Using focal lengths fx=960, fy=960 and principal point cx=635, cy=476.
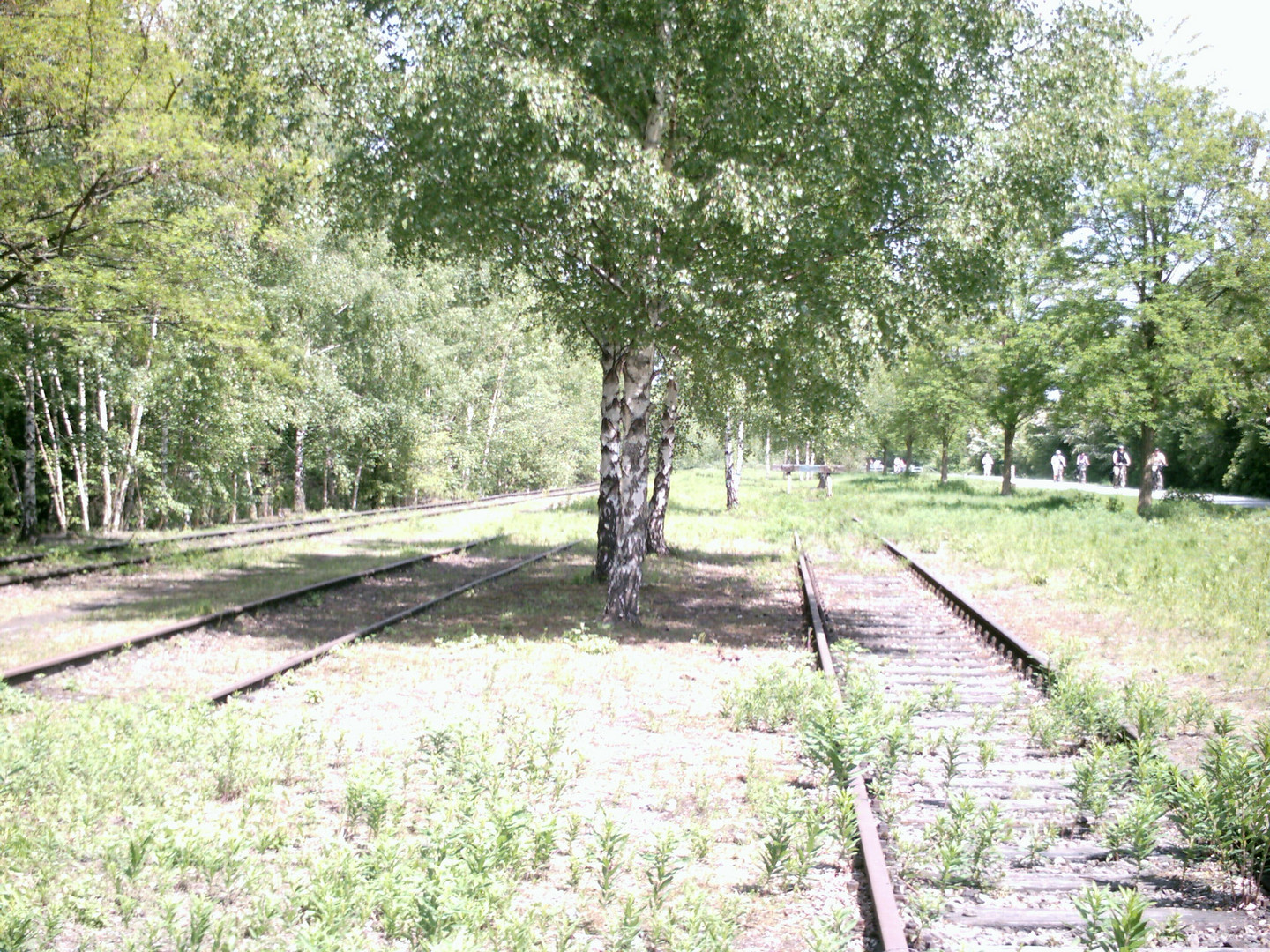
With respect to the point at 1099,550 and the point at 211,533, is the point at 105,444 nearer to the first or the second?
the point at 211,533

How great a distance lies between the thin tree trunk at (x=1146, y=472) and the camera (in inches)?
1048

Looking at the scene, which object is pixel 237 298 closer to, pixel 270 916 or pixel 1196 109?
pixel 270 916

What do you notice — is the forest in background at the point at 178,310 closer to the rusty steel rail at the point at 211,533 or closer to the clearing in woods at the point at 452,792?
the rusty steel rail at the point at 211,533

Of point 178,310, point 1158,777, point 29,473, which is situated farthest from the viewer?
point 29,473

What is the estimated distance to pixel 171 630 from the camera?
9938mm

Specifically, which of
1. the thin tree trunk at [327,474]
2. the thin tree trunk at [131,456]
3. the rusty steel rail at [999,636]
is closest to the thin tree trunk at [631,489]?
the rusty steel rail at [999,636]

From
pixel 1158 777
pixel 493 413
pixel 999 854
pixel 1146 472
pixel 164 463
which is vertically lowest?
pixel 999 854

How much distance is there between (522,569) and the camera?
17531mm

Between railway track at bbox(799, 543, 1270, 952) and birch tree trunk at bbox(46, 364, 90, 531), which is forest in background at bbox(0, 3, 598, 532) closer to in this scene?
birch tree trunk at bbox(46, 364, 90, 531)

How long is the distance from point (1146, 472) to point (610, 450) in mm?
19817

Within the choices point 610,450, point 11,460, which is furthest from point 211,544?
point 610,450

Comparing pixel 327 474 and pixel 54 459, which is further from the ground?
pixel 54 459

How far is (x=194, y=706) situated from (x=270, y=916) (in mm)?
3434

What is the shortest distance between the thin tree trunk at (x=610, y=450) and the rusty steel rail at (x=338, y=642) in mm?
2109
